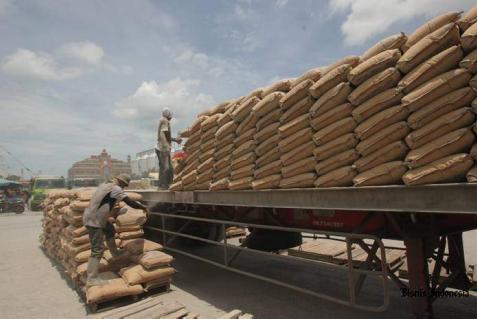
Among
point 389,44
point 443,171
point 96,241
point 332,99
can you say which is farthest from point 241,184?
point 96,241

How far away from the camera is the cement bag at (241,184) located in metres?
4.14

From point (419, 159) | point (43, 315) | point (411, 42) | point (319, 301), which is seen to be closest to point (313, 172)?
point (419, 159)

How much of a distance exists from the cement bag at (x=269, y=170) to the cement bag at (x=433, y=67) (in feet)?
5.02

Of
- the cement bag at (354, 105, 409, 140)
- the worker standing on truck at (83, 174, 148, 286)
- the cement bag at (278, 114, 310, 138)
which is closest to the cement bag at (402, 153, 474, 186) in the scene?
the cement bag at (354, 105, 409, 140)

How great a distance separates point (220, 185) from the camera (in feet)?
15.0

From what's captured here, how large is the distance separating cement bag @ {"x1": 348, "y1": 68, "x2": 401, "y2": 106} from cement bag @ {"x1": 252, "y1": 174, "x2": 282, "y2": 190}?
3.86 feet

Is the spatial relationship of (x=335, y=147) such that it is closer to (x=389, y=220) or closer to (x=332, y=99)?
(x=332, y=99)

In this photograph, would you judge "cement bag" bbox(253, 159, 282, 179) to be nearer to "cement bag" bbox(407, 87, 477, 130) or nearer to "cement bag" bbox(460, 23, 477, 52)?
"cement bag" bbox(407, 87, 477, 130)

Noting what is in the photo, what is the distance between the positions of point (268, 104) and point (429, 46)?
5.92 ft

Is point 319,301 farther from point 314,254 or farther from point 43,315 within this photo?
point 43,315

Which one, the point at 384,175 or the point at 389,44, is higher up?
the point at 389,44

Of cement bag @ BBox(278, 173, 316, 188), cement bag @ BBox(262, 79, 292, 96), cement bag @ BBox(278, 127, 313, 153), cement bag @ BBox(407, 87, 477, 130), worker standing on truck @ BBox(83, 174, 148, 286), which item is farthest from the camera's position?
worker standing on truck @ BBox(83, 174, 148, 286)

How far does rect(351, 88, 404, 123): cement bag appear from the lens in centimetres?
280

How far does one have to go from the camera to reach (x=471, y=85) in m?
2.34
